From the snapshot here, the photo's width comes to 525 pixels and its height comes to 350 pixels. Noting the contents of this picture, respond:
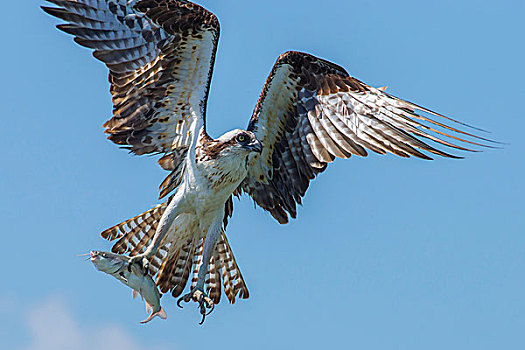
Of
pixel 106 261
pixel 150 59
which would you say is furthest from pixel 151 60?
pixel 106 261

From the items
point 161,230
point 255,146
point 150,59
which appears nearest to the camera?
point 255,146

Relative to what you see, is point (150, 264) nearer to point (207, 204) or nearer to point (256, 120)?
point (207, 204)

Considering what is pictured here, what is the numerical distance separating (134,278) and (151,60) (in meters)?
2.72

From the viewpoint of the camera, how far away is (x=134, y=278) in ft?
37.1

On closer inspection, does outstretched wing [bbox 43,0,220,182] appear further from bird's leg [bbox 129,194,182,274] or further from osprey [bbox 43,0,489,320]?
bird's leg [bbox 129,194,182,274]

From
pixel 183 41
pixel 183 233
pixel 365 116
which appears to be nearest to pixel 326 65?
pixel 365 116

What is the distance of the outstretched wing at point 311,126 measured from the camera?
11711mm

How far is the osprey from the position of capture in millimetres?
11672

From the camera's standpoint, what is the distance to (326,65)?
1212 cm

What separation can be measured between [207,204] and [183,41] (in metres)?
2.03

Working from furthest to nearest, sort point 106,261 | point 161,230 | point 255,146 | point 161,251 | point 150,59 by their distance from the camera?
point 161,251 < point 150,59 < point 161,230 < point 255,146 < point 106,261

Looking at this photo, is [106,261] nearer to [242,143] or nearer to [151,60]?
[242,143]

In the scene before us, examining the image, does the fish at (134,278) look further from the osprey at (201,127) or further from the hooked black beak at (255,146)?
the hooked black beak at (255,146)

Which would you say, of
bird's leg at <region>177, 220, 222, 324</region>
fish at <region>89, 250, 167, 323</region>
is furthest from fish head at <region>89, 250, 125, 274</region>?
bird's leg at <region>177, 220, 222, 324</region>
